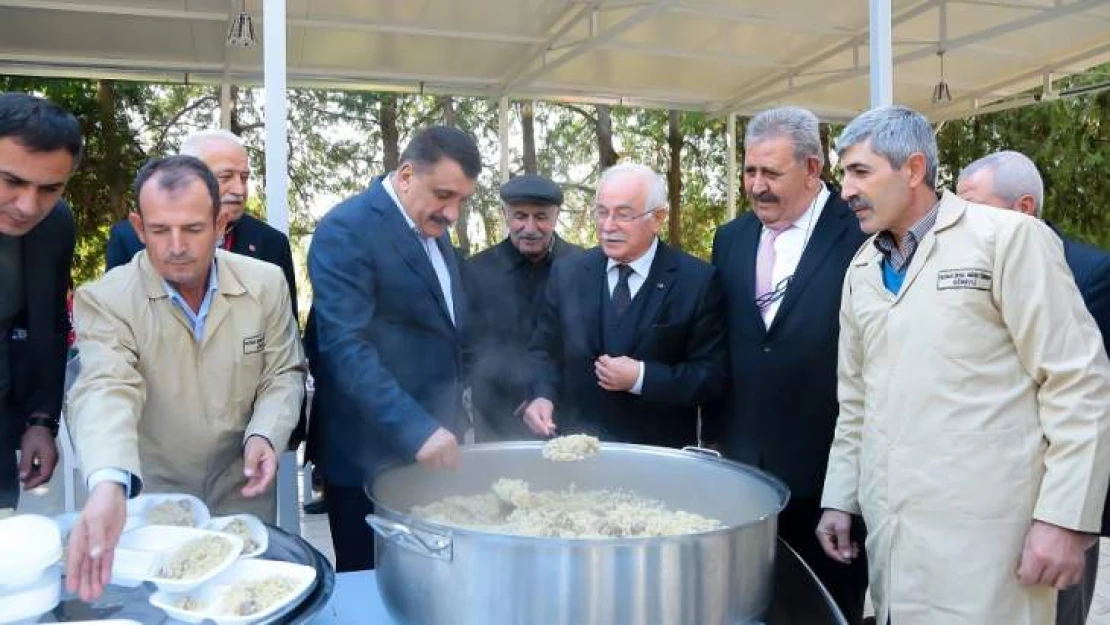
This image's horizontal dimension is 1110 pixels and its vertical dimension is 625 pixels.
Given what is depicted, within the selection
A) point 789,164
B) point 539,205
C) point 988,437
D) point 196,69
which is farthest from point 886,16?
point 196,69

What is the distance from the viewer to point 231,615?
4.54 feet

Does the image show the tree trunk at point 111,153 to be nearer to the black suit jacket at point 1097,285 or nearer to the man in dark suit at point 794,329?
the man in dark suit at point 794,329

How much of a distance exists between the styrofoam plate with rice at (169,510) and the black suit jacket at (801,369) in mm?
1546

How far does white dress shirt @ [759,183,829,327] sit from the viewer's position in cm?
262

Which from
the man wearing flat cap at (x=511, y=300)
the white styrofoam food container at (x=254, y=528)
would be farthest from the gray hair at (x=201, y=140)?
the white styrofoam food container at (x=254, y=528)

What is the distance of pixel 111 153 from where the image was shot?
10250 mm

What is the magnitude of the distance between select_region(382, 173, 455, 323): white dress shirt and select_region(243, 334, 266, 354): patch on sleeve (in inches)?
21.5

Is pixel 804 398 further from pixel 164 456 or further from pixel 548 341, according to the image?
pixel 164 456

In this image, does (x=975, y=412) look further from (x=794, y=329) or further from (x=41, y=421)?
(x=41, y=421)

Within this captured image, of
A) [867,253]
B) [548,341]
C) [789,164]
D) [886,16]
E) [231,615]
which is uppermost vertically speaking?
[886,16]

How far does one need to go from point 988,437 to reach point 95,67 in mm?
6790

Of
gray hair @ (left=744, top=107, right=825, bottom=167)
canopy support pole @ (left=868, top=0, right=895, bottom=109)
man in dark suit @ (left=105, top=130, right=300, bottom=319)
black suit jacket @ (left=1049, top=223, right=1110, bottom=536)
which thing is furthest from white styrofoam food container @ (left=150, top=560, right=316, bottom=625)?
canopy support pole @ (left=868, top=0, right=895, bottom=109)

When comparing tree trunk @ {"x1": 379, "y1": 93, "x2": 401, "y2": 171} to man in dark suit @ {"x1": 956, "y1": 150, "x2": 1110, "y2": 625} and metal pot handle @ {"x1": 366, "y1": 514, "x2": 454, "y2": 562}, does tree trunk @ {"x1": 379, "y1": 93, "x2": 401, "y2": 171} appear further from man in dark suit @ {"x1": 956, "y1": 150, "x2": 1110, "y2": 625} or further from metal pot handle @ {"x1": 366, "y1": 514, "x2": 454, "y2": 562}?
metal pot handle @ {"x1": 366, "y1": 514, "x2": 454, "y2": 562}

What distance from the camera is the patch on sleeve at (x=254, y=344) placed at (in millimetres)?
2094
